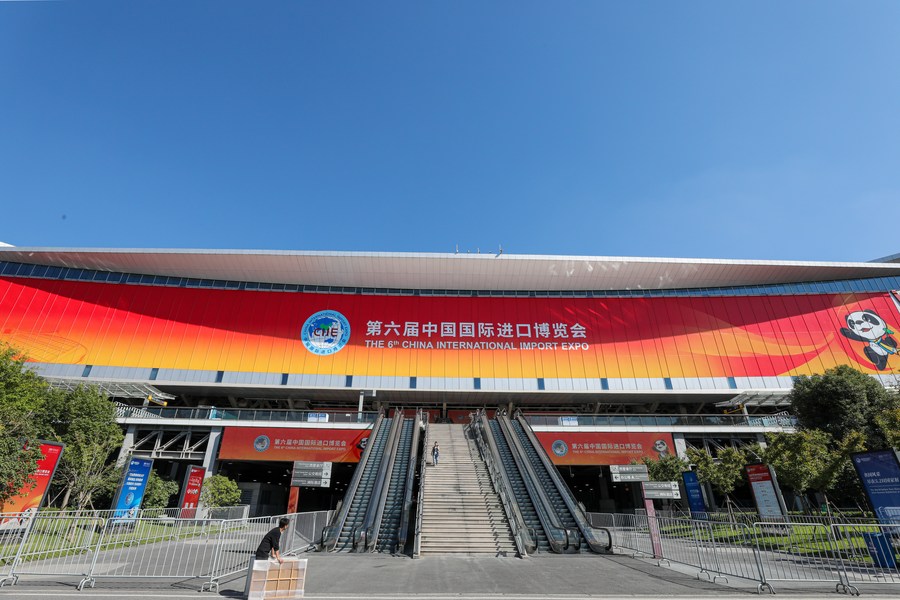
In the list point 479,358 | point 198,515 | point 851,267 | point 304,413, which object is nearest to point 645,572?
point 198,515

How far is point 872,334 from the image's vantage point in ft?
114

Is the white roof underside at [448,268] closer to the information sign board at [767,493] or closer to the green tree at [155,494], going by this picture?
the green tree at [155,494]

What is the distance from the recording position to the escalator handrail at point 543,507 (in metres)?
14.1

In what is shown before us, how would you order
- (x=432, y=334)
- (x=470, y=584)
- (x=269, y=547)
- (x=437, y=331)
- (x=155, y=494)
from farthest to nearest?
(x=437, y=331)
(x=432, y=334)
(x=155, y=494)
(x=470, y=584)
(x=269, y=547)

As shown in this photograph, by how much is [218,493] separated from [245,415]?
621cm

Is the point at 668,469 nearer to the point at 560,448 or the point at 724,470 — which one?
the point at 724,470

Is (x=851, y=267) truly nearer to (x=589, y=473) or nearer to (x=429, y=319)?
(x=589, y=473)

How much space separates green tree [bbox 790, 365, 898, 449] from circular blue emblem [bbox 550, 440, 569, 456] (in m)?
Answer: 13.9

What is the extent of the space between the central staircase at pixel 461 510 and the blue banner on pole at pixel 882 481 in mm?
9504

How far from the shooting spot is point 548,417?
2742 centimetres

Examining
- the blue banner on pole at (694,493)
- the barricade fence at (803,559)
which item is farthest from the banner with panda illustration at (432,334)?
the barricade fence at (803,559)

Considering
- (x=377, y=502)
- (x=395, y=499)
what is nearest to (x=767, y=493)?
(x=395, y=499)

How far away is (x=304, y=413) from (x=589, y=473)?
2198 centimetres

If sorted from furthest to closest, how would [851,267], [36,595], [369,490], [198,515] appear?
[851,267] < [198,515] < [369,490] < [36,595]
